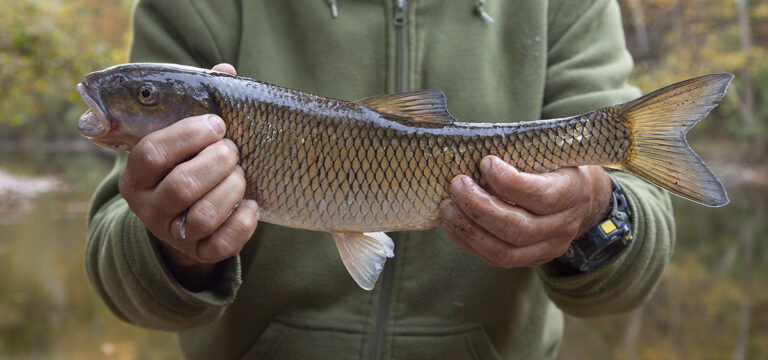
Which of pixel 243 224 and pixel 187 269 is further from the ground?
pixel 243 224

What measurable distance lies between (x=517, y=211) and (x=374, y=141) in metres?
0.40

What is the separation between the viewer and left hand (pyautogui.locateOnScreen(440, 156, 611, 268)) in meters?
1.66

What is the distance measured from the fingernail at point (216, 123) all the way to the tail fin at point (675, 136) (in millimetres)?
998

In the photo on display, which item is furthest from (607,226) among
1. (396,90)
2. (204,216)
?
(204,216)

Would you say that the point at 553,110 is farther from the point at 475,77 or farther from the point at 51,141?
the point at 51,141

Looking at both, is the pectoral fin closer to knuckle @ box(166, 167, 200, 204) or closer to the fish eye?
knuckle @ box(166, 167, 200, 204)

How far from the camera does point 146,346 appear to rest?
→ 707 cm

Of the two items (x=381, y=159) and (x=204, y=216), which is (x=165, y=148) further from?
(x=381, y=159)

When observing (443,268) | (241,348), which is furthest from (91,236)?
(443,268)

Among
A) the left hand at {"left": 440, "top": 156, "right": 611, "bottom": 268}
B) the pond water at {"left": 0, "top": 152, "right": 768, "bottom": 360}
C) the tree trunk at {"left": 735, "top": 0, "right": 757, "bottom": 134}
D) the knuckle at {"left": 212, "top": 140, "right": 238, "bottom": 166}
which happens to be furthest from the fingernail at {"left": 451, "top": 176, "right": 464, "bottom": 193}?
the tree trunk at {"left": 735, "top": 0, "right": 757, "bottom": 134}

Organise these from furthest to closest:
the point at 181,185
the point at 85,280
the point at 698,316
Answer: the point at 85,280, the point at 698,316, the point at 181,185

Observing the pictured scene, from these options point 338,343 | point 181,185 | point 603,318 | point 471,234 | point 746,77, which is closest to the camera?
point 181,185

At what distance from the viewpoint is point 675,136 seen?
5.53 ft

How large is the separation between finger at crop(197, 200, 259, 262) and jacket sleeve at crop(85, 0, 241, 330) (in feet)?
1.03
